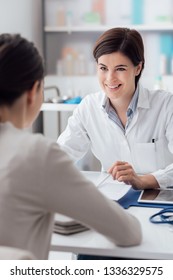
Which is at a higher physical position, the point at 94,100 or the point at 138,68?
the point at 138,68

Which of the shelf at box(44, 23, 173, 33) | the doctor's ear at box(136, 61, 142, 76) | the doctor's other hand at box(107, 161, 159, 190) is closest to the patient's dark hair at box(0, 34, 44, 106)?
the doctor's other hand at box(107, 161, 159, 190)

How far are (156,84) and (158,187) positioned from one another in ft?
6.56

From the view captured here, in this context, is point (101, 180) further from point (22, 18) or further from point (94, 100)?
point (22, 18)

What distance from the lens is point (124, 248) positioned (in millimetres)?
1148

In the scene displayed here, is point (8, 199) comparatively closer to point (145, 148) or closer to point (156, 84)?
point (145, 148)

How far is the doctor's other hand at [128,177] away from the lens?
1.70 m

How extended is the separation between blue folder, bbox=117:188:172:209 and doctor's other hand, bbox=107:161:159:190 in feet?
0.12

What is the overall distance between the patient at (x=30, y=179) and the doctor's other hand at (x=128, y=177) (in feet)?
2.02

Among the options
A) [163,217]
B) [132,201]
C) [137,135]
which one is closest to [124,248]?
[163,217]

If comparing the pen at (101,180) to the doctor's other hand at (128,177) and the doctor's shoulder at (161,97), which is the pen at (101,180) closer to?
the doctor's other hand at (128,177)

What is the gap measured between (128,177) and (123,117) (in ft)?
1.43

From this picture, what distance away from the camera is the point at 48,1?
12.5ft

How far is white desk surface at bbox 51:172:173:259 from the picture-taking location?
1.14m
